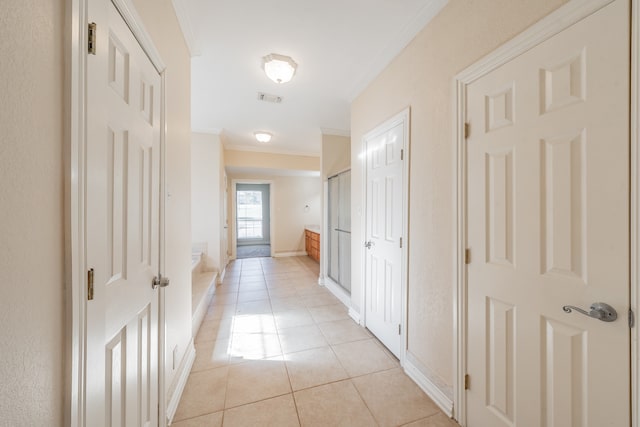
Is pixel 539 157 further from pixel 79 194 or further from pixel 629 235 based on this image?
pixel 79 194

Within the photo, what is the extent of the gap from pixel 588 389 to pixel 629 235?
0.62 meters

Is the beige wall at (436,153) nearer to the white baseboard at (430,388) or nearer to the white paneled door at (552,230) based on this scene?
the white baseboard at (430,388)

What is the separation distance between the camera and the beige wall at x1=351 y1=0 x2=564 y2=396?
4.45 ft

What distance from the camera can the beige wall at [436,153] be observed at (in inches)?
53.4

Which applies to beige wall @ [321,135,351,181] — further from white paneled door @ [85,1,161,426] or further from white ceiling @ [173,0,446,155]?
white paneled door @ [85,1,161,426]

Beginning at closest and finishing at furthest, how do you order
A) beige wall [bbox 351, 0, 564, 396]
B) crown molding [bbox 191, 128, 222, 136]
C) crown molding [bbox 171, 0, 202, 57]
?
beige wall [bbox 351, 0, 564, 396], crown molding [bbox 171, 0, 202, 57], crown molding [bbox 191, 128, 222, 136]

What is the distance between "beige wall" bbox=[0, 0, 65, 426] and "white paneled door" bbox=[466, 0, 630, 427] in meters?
1.74

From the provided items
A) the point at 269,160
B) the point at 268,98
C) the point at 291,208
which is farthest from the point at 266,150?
the point at 268,98

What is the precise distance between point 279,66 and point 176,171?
4.33 feet

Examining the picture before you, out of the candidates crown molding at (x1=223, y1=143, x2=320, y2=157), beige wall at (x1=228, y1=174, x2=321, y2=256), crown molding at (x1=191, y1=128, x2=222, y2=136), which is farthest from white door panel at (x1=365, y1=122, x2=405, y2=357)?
beige wall at (x1=228, y1=174, x2=321, y2=256)

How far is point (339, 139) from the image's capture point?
4164 mm

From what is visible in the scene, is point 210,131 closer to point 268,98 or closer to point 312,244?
point 268,98

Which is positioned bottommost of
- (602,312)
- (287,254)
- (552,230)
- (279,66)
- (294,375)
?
(294,375)

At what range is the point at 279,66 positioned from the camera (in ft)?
7.09
